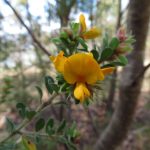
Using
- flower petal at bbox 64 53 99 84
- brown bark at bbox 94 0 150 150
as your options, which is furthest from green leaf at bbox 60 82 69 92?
brown bark at bbox 94 0 150 150

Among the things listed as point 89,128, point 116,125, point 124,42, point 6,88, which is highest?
point 124,42

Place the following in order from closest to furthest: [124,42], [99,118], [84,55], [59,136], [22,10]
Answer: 1. [84,55]
2. [124,42]
3. [59,136]
4. [22,10]
5. [99,118]

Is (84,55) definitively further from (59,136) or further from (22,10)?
(22,10)

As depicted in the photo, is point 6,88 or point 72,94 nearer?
point 72,94

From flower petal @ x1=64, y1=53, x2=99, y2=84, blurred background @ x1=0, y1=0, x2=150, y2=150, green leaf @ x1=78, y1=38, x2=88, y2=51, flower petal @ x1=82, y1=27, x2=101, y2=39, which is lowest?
blurred background @ x1=0, y1=0, x2=150, y2=150

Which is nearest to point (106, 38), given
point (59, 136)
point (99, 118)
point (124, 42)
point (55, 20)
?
point (124, 42)

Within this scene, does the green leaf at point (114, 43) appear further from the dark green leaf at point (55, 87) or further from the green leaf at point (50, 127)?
the green leaf at point (50, 127)

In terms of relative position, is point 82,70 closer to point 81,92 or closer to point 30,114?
A: point 81,92

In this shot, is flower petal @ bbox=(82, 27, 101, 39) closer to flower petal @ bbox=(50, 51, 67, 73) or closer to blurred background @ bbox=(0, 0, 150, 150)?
flower petal @ bbox=(50, 51, 67, 73)
